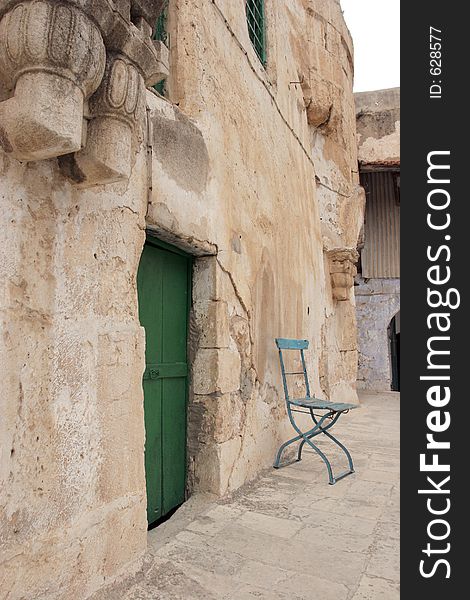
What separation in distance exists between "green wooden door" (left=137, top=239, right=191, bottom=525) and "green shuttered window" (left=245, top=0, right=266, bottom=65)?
8.20 ft

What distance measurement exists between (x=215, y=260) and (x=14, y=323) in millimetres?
1620

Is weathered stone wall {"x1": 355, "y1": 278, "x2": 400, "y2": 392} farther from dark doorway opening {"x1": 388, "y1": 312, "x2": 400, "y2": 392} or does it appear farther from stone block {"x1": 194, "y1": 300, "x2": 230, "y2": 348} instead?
stone block {"x1": 194, "y1": 300, "x2": 230, "y2": 348}

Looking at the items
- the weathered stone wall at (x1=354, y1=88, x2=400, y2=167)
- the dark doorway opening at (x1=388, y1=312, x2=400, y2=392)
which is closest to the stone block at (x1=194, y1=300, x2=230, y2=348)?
the weathered stone wall at (x1=354, y1=88, x2=400, y2=167)

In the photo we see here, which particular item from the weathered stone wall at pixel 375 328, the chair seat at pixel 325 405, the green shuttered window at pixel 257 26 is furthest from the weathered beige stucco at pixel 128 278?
the weathered stone wall at pixel 375 328

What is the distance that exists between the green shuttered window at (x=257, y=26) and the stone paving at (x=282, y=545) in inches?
144

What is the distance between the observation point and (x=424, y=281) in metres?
2.15

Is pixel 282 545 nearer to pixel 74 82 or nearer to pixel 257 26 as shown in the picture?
pixel 74 82

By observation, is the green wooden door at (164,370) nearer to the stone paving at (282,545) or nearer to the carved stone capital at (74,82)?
the stone paving at (282,545)

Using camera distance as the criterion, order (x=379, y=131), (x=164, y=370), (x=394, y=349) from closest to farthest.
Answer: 1. (x=164, y=370)
2. (x=379, y=131)
3. (x=394, y=349)

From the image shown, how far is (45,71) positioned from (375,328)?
474 inches

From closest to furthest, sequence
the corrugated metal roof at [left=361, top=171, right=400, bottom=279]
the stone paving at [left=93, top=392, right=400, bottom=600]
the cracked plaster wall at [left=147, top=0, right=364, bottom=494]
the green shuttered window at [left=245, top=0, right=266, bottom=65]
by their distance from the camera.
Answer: the stone paving at [left=93, top=392, right=400, bottom=600]
the cracked plaster wall at [left=147, top=0, right=364, bottom=494]
the green shuttered window at [left=245, top=0, right=266, bottom=65]
the corrugated metal roof at [left=361, top=171, right=400, bottom=279]

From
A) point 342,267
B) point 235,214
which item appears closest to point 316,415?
point 235,214

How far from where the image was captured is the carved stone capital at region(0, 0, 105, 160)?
1.33m

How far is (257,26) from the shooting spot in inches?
175
